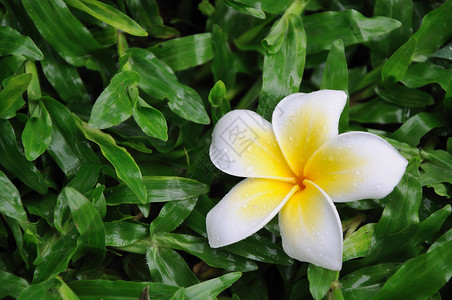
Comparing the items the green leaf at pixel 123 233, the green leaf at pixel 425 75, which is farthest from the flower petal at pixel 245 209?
the green leaf at pixel 425 75

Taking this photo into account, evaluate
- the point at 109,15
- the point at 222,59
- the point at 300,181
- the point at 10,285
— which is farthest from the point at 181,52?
the point at 10,285

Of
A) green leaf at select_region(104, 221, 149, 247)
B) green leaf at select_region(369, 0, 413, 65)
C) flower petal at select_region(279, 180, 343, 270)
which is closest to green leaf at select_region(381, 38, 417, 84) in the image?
green leaf at select_region(369, 0, 413, 65)

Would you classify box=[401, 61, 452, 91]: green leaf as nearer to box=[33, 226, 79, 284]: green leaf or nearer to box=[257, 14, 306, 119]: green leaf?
box=[257, 14, 306, 119]: green leaf

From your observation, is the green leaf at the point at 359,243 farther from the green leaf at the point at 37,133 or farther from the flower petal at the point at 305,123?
the green leaf at the point at 37,133

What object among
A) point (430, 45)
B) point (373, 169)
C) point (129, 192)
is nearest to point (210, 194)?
point (129, 192)

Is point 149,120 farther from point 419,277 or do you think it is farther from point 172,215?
point 419,277

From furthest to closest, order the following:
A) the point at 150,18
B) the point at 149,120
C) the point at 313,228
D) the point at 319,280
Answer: the point at 150,18, the point at 149,120, the point at 319,280, the point at 313,228
